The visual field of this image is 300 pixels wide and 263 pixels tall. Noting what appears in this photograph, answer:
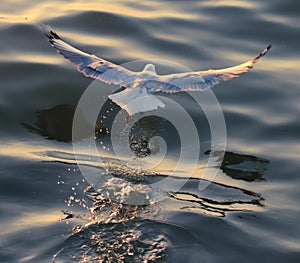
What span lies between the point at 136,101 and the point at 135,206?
0.89 metres

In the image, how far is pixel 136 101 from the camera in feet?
23.0

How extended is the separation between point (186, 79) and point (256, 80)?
2508mm

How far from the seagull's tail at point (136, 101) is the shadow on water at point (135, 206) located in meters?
0.78

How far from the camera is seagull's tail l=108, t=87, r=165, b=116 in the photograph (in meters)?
6.89

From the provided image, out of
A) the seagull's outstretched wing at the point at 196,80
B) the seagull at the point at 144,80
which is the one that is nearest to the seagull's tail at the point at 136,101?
the seagull at the point at 144,80

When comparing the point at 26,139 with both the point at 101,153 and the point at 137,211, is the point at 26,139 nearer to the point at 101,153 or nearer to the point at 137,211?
the point at 101,153

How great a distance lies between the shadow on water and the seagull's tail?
30.8 inches

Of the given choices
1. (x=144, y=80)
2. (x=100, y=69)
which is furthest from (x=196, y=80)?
(x=100, y=69)

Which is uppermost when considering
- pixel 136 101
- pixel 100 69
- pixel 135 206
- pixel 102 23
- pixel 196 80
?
pixel 102 23

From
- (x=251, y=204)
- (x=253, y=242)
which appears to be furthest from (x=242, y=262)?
(x=251, y=204)

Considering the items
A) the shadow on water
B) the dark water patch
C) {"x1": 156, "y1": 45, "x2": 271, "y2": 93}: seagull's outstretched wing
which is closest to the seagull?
{"x1": 156, "y1": 45, "x2": 271, "y2": 93}: seagull's outstretched wing

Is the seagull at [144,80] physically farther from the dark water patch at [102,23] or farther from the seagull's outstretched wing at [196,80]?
the dark water patch at [102,23]

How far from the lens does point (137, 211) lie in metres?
6.87

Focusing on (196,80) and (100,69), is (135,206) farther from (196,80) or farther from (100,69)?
(100,69)
